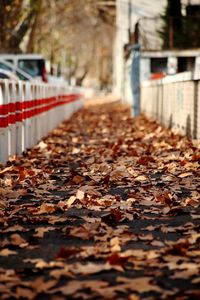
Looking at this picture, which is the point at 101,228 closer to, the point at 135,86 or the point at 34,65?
the point at 135,86

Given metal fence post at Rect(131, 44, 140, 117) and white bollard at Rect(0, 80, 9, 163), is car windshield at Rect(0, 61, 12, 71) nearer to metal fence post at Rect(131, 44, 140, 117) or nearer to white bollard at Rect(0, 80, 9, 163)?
metal fence post at Rect(131, 44, 140, 117)

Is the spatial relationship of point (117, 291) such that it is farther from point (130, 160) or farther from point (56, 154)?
point (56, 154)

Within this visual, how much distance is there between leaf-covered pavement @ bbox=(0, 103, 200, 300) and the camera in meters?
5.13

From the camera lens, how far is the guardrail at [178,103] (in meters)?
15.5

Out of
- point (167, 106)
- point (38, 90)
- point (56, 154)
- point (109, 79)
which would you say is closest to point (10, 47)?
point (167, 106)

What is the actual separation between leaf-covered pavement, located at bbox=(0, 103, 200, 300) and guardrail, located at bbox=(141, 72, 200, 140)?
2867 mm

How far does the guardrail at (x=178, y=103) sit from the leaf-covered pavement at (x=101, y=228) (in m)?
2.87

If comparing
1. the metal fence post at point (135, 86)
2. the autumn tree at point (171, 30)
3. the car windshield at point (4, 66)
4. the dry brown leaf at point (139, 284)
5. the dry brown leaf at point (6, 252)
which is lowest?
the metal fence post at point (135, 86)

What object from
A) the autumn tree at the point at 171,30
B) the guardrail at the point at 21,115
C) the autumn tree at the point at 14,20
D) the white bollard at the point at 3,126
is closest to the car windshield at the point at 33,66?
the autumn tree at the point at 14,20

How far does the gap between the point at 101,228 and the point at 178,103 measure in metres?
11.9

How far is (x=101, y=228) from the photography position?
693cm

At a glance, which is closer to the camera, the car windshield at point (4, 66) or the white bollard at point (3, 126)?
the white bollard at point (3, 126)

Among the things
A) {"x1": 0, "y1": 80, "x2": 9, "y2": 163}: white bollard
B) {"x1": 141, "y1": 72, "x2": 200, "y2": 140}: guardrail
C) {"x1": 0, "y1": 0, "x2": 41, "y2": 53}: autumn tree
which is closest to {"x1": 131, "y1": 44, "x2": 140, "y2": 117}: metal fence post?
{"x1": 141, "y1": 72, "x2": 200, "y2": 140}: guardrail

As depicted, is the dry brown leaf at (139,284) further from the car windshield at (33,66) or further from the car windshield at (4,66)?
the car windshield at (33,66)
